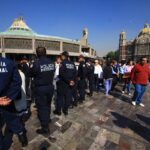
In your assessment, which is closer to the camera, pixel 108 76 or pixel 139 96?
pixel 139 96

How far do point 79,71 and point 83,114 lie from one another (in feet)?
6.30

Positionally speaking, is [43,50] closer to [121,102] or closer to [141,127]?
[141,127]

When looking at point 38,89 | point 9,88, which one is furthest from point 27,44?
point 9,88

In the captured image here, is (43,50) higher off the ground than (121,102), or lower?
higher

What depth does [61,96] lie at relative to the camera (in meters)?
5.88

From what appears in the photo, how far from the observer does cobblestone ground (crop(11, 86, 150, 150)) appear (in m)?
4.20

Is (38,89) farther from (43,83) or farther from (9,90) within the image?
(9,90)

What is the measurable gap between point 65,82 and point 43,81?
5.09ft

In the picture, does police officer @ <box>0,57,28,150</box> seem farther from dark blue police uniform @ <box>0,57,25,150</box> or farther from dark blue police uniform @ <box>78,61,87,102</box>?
dark blue police uniform @ <box>78,61,87,102</box>

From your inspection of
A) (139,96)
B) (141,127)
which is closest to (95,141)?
(141,127)

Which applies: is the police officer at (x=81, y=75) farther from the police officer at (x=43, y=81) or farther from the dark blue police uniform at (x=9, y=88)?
the dark blue police uniform at (x=9, y=88)

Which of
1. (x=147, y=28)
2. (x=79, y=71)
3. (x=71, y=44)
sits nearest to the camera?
(x=79, y=71)

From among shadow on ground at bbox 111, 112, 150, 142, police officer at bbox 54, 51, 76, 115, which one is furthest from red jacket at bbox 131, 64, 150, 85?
police officer at bbox 54, 51, 76, 115

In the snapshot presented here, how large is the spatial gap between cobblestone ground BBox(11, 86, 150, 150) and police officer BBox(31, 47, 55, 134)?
475mm
